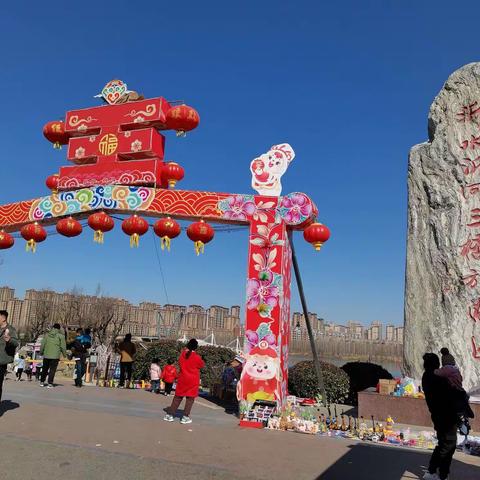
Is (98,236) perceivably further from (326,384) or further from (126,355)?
(326,384)

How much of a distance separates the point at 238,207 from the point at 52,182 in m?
4.86

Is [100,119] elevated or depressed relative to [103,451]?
elevated

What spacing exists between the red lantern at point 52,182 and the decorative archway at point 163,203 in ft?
0.09

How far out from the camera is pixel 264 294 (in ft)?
28.8

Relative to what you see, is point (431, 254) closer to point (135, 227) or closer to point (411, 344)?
point (411, 344)

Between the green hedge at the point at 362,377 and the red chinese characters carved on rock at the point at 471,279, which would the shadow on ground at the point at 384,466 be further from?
the green hedge at the point at 362,377

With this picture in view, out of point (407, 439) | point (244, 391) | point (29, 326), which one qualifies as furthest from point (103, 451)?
point (29, 326)

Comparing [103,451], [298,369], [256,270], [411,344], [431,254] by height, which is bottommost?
[103,451]

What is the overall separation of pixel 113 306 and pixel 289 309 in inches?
1130

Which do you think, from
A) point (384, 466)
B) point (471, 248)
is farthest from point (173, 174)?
point (384, 466)

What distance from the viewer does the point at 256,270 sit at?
29.2ft

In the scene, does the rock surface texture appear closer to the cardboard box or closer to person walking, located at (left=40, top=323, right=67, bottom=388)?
the cardboard box

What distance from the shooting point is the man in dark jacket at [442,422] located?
4.90 m

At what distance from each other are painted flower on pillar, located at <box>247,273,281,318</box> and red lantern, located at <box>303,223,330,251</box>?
991 millimetres
